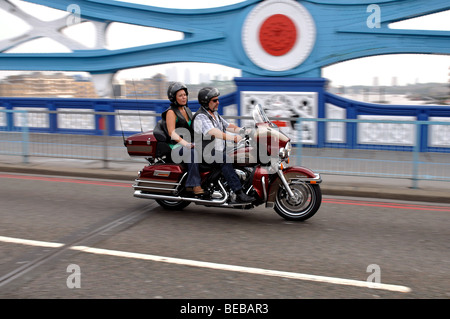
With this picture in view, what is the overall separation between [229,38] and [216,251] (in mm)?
10565

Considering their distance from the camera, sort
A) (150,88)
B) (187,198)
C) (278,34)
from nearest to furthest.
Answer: (187,198) < (278,34) < (150,88)

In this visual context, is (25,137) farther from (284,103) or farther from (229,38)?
(284,103)

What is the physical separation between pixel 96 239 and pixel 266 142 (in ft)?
7.70

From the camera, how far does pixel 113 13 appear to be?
621 inches

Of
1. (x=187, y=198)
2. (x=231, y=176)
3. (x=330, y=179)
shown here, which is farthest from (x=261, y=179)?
(x=330, y=179)

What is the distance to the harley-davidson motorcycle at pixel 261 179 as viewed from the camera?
5.87m

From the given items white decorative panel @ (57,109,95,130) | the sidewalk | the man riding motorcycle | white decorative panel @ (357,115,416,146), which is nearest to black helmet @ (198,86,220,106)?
the man riding motorcycle

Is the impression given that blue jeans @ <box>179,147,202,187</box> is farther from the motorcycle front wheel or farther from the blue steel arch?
the blue steel arch

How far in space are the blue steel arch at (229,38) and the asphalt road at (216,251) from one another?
7031mm

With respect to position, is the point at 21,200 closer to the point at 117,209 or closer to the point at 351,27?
the point at 117,209

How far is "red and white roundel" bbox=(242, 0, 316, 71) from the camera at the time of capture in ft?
43.7

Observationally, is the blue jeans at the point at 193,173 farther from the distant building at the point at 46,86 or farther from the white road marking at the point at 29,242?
the distant building at the point at 46,86

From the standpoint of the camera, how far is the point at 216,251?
191 inches

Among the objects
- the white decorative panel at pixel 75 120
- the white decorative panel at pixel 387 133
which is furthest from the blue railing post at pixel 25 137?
the white decorative panel at pixel 387 133
